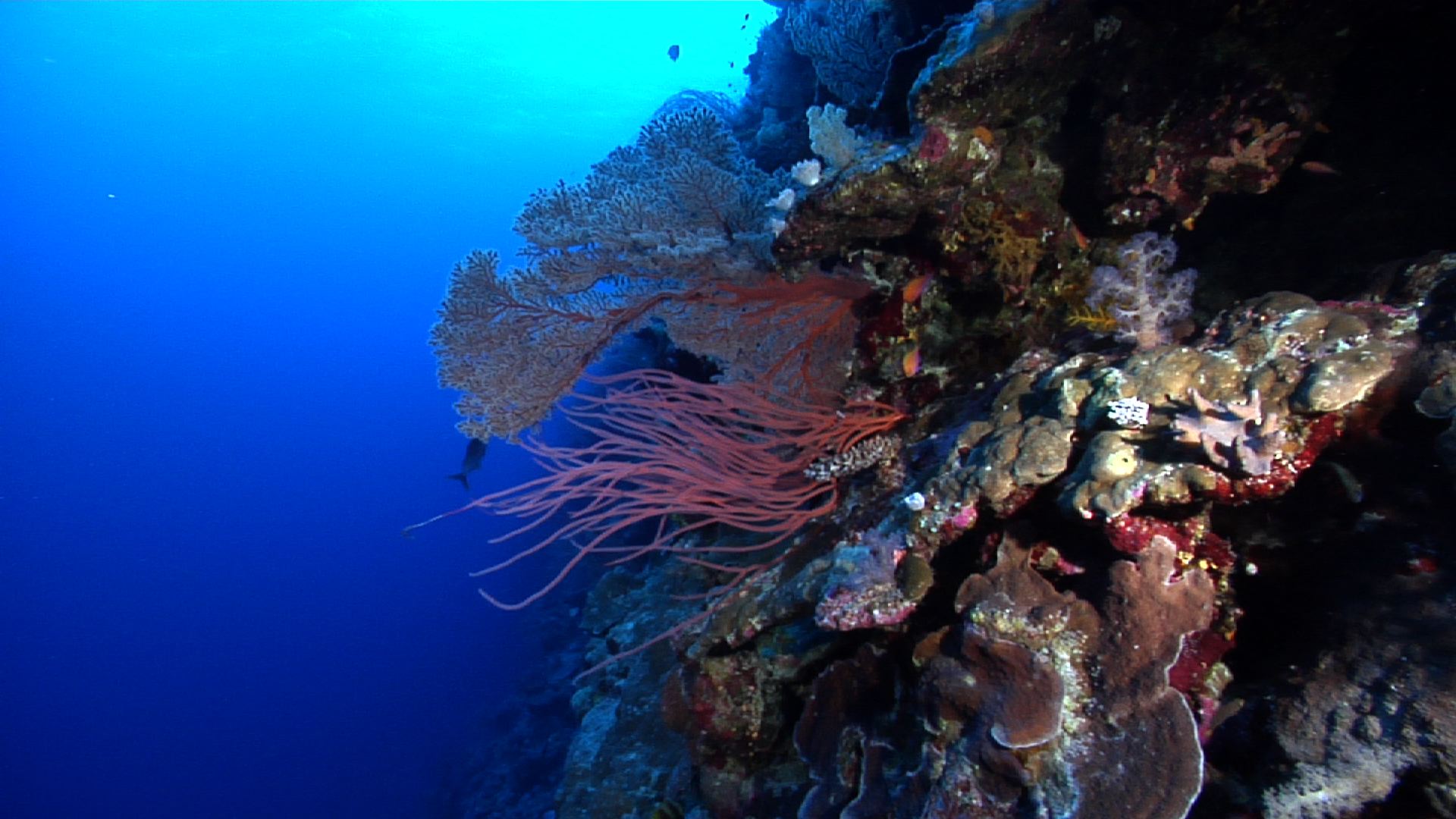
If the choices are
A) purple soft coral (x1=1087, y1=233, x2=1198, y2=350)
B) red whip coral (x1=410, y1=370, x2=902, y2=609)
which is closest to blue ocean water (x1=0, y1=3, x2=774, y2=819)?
red whip coral (x1=410, y1=370, x2=902, y2=609)

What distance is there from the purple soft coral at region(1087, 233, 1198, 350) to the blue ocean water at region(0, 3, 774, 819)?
37.2 feet

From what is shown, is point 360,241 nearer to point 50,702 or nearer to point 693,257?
point 50,702

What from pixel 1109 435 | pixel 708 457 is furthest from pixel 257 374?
pixel 1109 435

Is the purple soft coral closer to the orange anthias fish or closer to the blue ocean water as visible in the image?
the orange anthias fish

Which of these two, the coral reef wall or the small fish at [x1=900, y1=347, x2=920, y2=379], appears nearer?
the coral reef wall

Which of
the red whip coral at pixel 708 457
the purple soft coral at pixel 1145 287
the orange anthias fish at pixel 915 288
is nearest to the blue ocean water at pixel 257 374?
the red whip coral at pixel 708 457

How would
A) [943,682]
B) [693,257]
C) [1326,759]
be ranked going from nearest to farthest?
[1326,759] < [943,682] < [693,257]

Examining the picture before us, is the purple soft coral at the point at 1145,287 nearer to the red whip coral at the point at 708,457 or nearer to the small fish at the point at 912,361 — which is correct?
the small fish at the point at 912,361

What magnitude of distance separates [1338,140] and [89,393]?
226 feet

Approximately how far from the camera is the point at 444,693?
16906mm

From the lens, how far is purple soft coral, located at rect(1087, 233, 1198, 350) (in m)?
3.03

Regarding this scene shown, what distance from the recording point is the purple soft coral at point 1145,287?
3025 mm

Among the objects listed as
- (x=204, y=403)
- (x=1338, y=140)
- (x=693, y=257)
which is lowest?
(x=1338, y=140)

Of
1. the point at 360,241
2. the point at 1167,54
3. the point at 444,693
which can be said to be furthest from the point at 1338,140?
the point at 360,241
